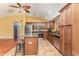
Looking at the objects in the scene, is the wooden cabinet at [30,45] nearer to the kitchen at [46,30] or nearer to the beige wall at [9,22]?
the kitchen at [46,30]

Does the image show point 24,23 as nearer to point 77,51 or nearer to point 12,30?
point 12,30

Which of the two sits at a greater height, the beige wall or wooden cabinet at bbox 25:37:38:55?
the beige wall

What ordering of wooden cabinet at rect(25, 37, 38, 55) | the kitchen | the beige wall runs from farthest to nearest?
the beige wall
wooden cabinet at rect(25, 37, 38, 55)
the kitchen

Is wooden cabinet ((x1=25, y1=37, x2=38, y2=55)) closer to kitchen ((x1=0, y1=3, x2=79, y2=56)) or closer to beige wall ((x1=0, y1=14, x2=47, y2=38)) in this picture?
kitchen ((x1=0, y1=3, x2=79, y2=56))

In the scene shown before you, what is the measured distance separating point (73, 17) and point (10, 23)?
569cm

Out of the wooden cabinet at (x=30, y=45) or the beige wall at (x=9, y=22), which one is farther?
the beige wall at (x=9, y=22)

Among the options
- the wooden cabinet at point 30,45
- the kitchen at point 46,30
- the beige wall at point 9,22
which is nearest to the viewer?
the kitchen at point 46,30

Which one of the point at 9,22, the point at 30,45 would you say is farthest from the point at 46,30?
the point at 9,22

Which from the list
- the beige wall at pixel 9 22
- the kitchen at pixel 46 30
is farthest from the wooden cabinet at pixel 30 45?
the beige wall at pixel 9 22

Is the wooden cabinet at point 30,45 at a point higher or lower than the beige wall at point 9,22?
lower

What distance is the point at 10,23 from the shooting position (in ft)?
29.0

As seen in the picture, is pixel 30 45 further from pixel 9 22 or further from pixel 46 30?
pixel 9 22

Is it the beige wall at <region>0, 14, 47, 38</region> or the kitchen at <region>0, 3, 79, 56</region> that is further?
the beige wall at <region>0, 14, 47, 38</region>

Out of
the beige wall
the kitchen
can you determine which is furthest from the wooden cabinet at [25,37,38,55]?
the beige wall
